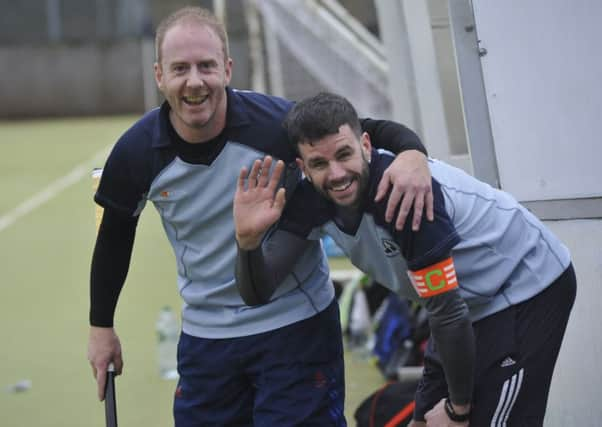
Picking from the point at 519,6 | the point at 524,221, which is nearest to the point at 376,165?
the point at 524,221

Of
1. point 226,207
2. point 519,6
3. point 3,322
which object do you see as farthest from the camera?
point 3,322

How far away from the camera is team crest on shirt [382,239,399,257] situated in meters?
3.07

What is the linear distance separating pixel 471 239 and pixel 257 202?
0.66 meters

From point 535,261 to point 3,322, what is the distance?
5.80 m

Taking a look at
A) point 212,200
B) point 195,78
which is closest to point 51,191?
point 212,200

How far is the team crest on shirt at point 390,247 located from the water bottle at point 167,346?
11.3 feet

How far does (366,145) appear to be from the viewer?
3152 millimetres

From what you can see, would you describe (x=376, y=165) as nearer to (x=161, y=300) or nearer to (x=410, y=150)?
(x=410, y=150)

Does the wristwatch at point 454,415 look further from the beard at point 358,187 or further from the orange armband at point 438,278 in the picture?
the beard at point 358,187

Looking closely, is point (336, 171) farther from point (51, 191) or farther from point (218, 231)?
point (51, 191)

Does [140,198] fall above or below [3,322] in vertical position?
above

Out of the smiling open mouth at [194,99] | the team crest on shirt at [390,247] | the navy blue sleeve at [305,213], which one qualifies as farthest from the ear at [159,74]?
the team crest on shirt at [390,247]

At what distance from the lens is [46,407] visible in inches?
237

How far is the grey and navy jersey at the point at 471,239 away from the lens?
122 inches
